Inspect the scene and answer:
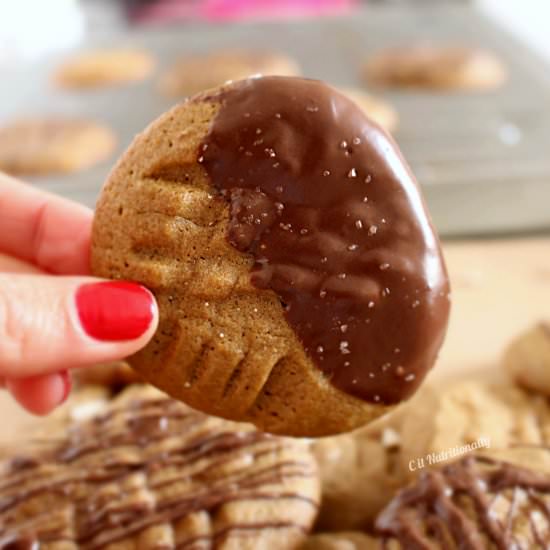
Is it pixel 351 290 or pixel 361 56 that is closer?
pixel 351 290

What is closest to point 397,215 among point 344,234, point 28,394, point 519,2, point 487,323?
point 344,234

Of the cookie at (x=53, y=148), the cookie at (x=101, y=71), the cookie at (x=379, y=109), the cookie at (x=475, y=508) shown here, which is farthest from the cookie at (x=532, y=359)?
the cookie at (x=101, y=71)

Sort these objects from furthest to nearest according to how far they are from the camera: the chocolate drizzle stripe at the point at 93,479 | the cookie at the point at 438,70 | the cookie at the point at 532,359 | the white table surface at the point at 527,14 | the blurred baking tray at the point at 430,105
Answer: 1. the white table surface at the point at 527,14
2. the cookie at the point at 438,70
3. the blurred baking tray at the point at 430,105
4. the cookie at the point at 532,359
5. the chocolate drizzle stripe at the point at 93,479

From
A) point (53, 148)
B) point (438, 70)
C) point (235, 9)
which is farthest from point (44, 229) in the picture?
point (235, 9)

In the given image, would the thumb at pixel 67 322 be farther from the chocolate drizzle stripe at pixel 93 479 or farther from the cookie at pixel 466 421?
the cookie at pixel 466 421

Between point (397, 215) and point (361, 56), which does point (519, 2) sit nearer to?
point (361, 56)

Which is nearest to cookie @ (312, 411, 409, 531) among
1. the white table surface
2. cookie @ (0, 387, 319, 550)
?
cookie @ (0, 387, 319, 550)
